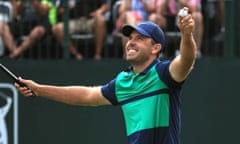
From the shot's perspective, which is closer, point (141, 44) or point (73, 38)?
point (141, 44)

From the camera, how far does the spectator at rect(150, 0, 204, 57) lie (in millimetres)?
8609

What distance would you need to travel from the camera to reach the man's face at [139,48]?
16.1 ft

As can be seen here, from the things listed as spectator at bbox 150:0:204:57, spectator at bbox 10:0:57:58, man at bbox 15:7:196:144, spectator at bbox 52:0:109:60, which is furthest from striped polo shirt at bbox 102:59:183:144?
spectator at bbox 10:0:57:58

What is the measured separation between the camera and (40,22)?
9039 mm

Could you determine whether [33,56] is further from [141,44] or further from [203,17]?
[141,44]

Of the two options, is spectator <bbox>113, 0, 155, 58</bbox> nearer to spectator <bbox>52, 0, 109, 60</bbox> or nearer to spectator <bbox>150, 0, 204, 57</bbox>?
spectator <bbox>150, 0, 204, 57</bbox>

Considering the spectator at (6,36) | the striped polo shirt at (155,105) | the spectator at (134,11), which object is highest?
the spectator at (134,11)

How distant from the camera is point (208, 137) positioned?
27.8 feet

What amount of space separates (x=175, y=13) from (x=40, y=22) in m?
1.67

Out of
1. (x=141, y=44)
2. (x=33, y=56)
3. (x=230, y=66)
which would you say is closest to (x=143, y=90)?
(x=141, y=44)

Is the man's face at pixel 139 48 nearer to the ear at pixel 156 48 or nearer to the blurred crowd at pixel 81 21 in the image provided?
the ear at pixel 156 48

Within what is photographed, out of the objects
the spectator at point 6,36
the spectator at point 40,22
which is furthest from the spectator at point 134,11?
the spectator at point 6,36

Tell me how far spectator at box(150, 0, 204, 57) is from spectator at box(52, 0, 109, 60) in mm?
651

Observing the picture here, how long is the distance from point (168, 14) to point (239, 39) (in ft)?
2.94
